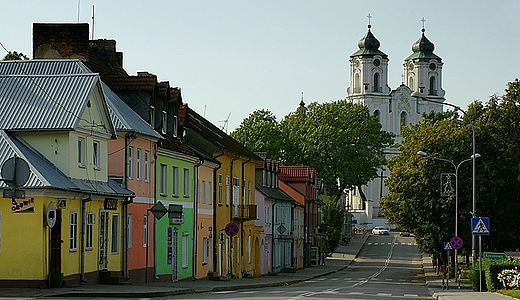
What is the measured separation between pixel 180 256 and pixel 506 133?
2690cm

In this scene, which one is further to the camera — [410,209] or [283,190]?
[283,190]

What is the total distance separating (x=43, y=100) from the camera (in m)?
31.0

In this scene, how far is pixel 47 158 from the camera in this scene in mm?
29953

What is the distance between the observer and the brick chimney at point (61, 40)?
39.7 metres

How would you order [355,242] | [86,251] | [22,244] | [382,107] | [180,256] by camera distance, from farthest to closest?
[382,107]
[355,242]
[180,256]
[86,251]
[22,244]

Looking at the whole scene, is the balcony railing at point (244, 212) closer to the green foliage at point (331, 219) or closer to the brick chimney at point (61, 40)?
the brick chimney at point (61, 40)

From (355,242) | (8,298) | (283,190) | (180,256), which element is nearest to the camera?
(8,298)

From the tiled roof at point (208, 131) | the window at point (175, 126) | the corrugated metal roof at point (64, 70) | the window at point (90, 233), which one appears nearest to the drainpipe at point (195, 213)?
the window at point (175, 126)

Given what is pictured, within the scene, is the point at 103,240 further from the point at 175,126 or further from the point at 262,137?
the point at 262,137

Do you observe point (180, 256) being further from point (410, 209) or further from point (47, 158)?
point (410, 209)

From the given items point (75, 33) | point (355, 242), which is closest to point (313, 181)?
point (355, 242)

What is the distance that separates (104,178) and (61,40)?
8603mm

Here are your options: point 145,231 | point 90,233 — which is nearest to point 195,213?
point 145,231

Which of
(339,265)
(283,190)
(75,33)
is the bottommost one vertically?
(339,265)
